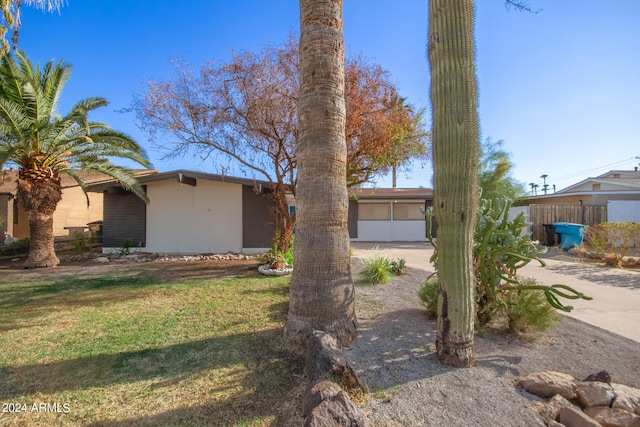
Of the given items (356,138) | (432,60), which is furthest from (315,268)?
(356,138)

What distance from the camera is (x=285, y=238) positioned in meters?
9.48

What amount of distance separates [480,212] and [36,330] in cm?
643

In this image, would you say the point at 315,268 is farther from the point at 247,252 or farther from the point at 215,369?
the point at 247,252

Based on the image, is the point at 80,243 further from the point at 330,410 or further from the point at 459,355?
the point at 459,355

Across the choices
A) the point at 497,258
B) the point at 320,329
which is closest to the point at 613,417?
the point at 497,258

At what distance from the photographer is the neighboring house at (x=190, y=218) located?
1291 centimetres

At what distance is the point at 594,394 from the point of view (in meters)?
2.54

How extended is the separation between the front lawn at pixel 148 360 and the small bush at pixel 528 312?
2727 millimetres

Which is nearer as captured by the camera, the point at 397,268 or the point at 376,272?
the point at 376,272

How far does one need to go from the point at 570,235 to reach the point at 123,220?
756 inches

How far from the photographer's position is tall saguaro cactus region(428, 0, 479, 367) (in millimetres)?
2986

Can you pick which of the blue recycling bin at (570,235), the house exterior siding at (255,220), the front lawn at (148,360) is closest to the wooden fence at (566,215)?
the blue recycling bin at (570,235)

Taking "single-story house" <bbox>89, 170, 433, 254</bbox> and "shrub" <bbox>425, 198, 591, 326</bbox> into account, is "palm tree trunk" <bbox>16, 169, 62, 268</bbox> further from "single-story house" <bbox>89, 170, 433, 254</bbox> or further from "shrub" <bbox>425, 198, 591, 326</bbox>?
"shrub" <bbox>425, 198, 591, 326</bbox>

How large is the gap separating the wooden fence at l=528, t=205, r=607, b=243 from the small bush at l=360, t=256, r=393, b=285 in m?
11.8
